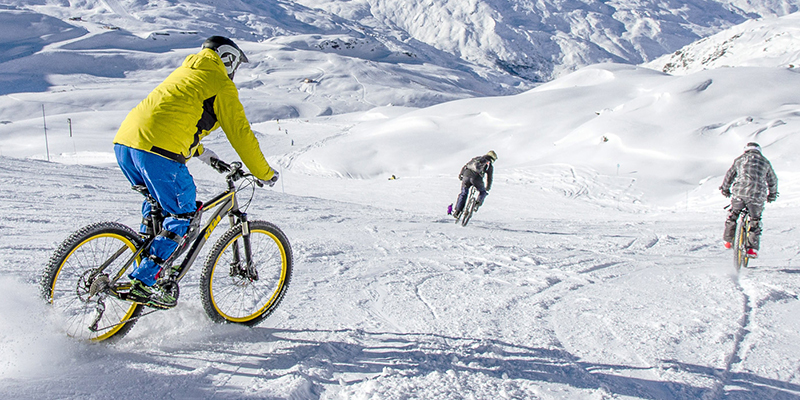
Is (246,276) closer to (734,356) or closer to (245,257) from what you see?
(245,257)

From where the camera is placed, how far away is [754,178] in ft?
22.4

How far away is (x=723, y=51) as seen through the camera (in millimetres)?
100125

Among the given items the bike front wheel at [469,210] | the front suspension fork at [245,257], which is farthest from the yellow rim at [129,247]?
the bike front wheel at [469,210]

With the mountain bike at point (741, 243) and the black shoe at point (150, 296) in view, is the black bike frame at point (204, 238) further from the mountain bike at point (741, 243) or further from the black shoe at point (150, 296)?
the mountain bike at point (741, 243)

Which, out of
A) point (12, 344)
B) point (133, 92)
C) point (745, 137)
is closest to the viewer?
point (12, 344)

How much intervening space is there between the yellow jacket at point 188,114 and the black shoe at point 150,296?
760 millimetres

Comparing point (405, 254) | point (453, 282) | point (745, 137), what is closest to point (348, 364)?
point (453, 282)

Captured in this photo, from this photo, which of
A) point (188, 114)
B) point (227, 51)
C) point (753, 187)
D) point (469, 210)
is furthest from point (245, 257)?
point (469, 210)

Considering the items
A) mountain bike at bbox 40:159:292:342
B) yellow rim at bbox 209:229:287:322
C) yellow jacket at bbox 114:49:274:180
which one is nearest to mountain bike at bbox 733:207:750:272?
yellow rim at bbox 209:229:287:322

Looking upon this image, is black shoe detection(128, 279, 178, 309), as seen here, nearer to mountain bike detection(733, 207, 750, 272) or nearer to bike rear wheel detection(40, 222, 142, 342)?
bike rear wheel detection(40, 222, 142, 342)

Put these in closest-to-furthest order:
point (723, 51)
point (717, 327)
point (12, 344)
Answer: point (12, 344), point (717, 327), point (723, 51)

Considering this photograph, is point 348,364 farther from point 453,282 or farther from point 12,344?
point 453,282

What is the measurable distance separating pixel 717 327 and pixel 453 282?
7.25ft

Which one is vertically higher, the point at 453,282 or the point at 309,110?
the point at 309,110
